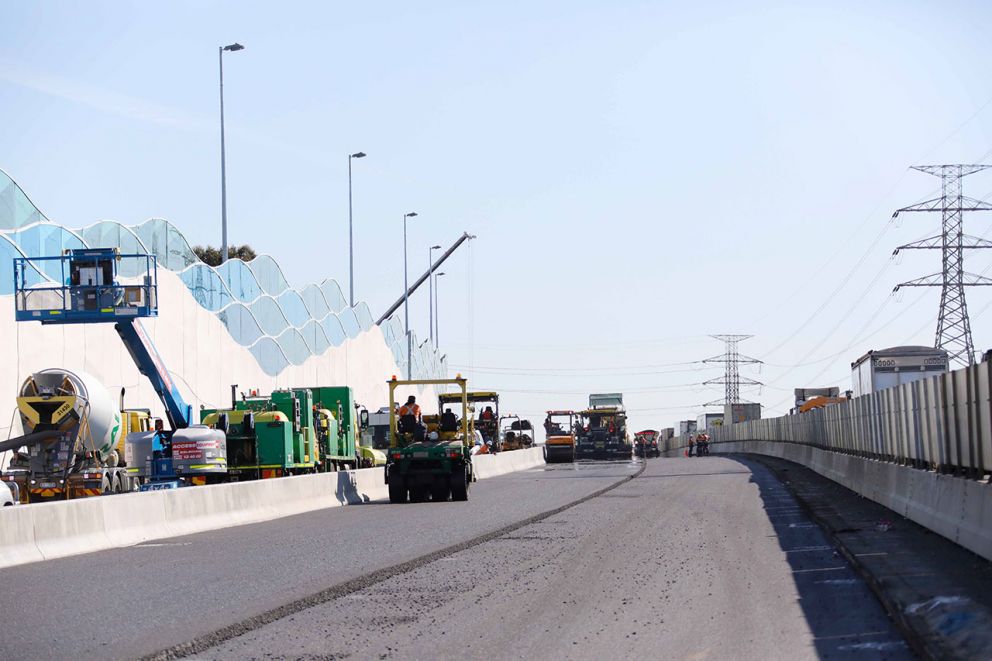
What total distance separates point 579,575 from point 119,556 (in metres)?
7.34

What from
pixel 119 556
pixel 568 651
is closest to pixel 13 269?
Answer: pixel 119 556

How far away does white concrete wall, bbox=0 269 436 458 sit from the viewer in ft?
136

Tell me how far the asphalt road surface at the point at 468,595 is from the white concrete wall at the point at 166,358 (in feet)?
58.0

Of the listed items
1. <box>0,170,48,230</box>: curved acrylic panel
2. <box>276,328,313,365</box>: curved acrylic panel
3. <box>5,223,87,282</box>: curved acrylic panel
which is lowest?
<box>276,328,313,365</box>: curved acrylic panel

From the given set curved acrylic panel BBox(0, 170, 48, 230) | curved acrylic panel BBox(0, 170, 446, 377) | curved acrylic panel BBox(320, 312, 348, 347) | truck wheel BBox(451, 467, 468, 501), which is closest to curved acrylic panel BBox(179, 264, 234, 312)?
curved acrylic panel BBox(0, 170, 446, 377)

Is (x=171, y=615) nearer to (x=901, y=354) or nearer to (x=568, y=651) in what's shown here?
(x=568, y=651)

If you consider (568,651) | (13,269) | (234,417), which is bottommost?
(568,651)

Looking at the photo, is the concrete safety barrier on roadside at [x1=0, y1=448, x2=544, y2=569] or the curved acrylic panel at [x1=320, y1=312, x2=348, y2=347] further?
the curved acrylic panel at [x1=320, y1=312, x2=348, y2=347]

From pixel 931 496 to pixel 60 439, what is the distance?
18.8m

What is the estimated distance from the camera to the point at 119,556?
1834 centimetres

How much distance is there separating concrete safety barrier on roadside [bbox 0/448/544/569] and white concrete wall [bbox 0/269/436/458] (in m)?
8.21

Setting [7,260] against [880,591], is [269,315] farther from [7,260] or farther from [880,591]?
[880,591]

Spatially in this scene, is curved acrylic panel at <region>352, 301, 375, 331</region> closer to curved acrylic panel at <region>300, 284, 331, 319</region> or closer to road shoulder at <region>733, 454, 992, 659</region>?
curved acrylic panel at <region>300, 284, 331, 319</region>

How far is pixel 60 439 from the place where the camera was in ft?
96.5
